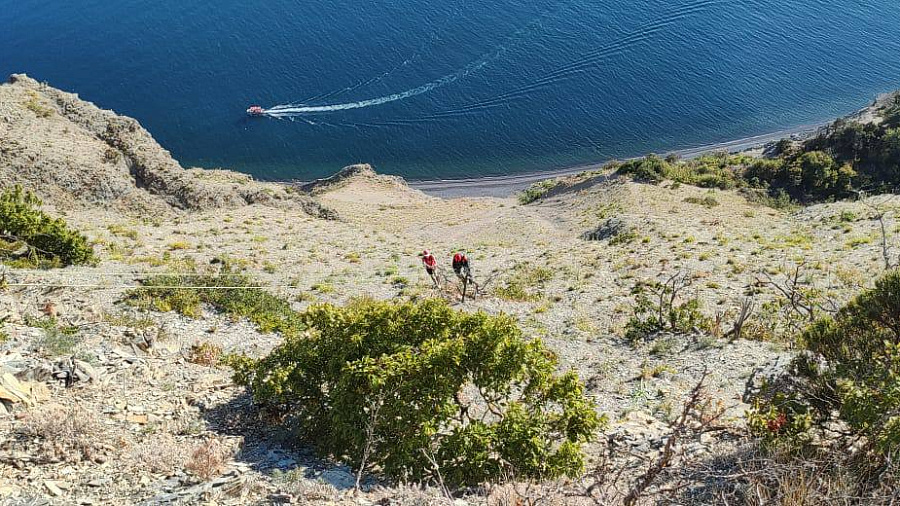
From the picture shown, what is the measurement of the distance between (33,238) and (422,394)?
56.4 feet

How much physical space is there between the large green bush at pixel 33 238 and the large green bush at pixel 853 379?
817 inches

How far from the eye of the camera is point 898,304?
12.0 meters

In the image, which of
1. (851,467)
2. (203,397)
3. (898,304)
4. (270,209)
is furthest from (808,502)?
(270,209)

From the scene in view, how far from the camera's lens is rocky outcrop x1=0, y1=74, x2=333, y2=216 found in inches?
1220

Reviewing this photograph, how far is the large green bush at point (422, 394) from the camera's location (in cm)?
985

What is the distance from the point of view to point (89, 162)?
32.8 metres

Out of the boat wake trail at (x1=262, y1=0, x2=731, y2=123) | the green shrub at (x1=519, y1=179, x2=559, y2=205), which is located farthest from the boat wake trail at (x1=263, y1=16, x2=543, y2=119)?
the green shrub at (x1=519, y1=179, x2=559, y2=205)

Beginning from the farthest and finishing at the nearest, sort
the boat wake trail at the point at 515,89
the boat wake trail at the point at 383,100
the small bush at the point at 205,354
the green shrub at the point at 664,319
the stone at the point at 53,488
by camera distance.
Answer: the boat wake trail at the point at 515,89, the boat wake trail at the point at 383,100, the green shrub at the point at 664,319, the small bush at the point at 205,354, the stone at the point at 53,488

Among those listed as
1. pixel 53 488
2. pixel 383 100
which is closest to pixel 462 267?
pixel 53 488

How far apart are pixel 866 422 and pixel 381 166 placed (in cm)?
5632

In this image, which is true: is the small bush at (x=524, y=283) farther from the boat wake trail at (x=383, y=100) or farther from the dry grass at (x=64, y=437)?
the boat wake trail at (x=383, y=100)

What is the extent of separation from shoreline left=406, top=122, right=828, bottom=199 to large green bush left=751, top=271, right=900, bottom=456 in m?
46.5

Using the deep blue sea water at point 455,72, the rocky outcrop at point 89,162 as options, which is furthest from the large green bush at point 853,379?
the deep blue sea water at point 455,72

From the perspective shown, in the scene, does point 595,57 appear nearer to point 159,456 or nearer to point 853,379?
point 853,379
